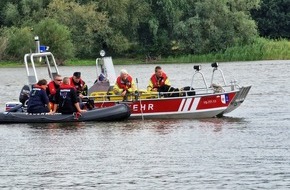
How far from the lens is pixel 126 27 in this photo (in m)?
88.6

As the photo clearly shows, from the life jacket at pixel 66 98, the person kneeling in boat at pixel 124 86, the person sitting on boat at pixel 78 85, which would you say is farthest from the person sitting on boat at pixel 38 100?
the person kneeling in boat at pixel 124 86

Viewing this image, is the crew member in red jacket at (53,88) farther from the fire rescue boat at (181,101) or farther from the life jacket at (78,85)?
the fire rescue boat at (181,101)

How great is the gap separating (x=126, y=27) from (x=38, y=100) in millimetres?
62672

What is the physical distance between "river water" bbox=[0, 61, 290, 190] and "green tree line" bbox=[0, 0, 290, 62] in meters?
52.0

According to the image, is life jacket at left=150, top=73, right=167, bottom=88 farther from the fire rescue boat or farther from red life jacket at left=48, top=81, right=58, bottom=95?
red life jacket at left=48, top=81, right=58, bottom=95

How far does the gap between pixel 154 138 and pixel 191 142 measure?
1.23 m

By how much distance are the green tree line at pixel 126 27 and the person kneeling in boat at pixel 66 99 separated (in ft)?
181

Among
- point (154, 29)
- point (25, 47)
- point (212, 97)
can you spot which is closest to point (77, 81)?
point (212, 97)

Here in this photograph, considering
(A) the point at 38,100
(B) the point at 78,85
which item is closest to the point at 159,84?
(B) the point at 78,85

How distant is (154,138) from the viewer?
23.3 meters

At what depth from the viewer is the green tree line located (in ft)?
269

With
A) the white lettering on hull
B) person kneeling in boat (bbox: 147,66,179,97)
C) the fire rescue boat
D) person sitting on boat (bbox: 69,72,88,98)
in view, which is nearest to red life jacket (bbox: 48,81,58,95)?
person sitting on boat (bbox: 69,72,88,98)

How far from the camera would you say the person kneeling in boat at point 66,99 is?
2598cm

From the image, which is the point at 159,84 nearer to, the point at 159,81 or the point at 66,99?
the point at 159,81
